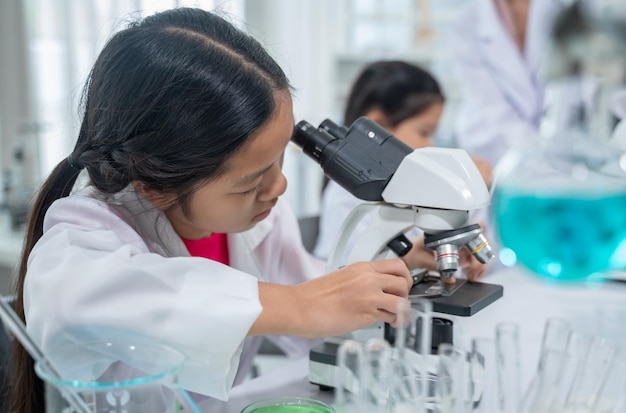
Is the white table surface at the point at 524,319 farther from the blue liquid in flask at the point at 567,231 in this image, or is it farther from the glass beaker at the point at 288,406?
the blue liquid in flask at the point at 567,231

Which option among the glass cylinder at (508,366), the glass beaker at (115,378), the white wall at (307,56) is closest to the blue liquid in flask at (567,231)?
the glass cylinder at (508,366)

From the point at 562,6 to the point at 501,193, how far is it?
0.14m

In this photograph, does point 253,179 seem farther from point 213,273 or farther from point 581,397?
point 581,397

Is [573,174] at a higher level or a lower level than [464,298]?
higher

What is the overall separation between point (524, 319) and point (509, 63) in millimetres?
1396

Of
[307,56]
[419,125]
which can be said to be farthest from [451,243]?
[307,56]

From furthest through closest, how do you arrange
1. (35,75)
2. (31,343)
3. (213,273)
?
(35,75)
(213,273)
(31,343)

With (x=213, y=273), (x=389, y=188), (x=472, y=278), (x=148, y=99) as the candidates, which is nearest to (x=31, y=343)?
(x=213, y=273)

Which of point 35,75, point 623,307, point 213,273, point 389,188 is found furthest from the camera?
point 35,75

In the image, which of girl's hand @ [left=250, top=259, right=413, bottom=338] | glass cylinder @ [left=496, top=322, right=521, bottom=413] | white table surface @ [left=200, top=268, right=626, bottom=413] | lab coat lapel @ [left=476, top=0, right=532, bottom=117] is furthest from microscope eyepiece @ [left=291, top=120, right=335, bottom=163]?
lab coat lapel @ [left=476, top=0, right=532, bottom=117]

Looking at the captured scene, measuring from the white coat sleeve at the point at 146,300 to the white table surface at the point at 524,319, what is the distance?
14 centimetres

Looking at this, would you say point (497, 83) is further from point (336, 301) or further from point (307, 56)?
point (336, 301)

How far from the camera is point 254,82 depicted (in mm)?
917

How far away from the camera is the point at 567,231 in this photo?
0.47 m
